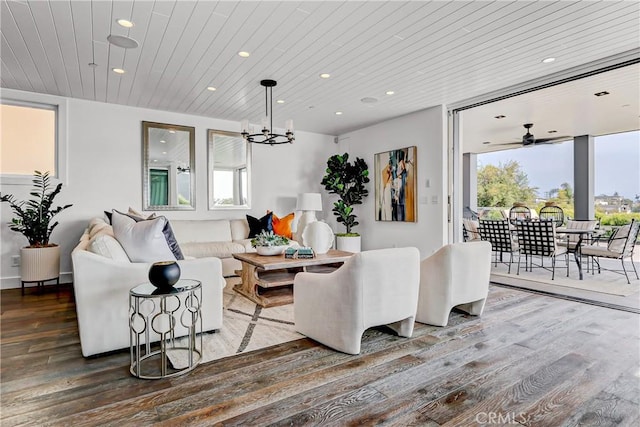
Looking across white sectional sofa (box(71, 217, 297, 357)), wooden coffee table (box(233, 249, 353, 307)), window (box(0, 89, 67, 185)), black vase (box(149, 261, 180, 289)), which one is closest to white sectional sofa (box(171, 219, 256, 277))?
wooden coffee table (box(233, 249, 353, 307))

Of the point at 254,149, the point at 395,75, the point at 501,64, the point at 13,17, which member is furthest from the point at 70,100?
the point at 501,64

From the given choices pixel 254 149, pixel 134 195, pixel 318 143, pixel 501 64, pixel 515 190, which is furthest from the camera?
pixel 515 190

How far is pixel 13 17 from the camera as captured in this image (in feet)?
8.85

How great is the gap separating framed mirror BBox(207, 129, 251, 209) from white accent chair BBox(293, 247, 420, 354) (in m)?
3.67

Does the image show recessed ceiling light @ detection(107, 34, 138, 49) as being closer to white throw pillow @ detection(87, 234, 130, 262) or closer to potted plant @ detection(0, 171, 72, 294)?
white throw pillow @ detection(87, 234, 130, 262)

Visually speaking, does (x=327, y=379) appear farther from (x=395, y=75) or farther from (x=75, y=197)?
(x=75, y=197)

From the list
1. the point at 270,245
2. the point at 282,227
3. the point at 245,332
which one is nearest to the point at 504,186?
the point at 282,227

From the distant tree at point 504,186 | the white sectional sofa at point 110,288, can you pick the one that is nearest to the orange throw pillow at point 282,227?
the white sectional sofa at point 110,288

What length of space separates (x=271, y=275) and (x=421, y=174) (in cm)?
298

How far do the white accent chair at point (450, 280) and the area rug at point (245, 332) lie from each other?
1.17 m

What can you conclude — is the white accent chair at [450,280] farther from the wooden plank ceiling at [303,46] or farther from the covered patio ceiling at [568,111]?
the covered patio ceiling at [568,111]

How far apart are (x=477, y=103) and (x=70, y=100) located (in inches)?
225
